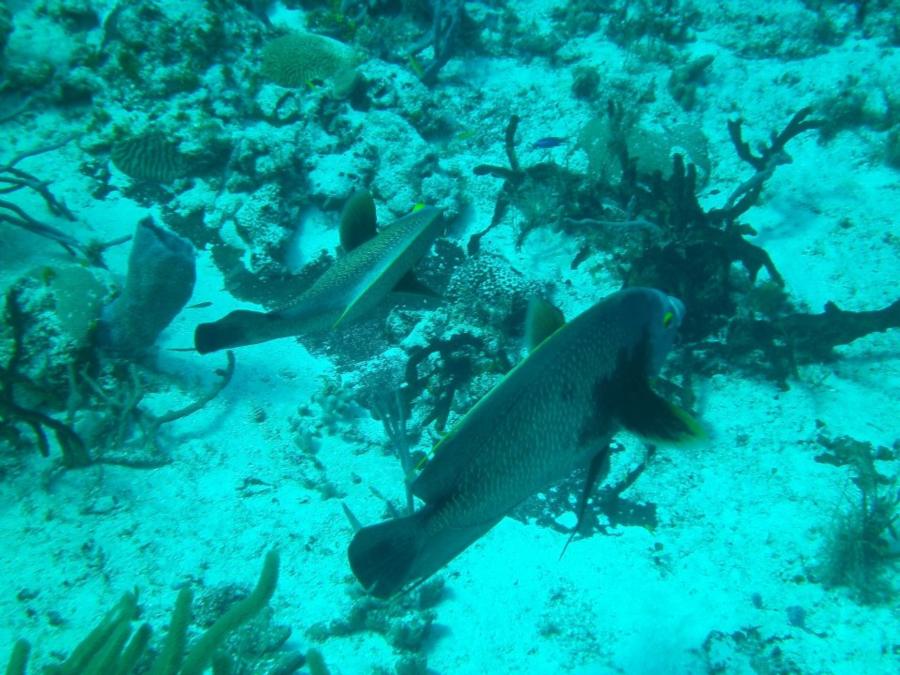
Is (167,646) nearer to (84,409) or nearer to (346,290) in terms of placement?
(346,290)

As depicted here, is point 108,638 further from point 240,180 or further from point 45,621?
point 240,180

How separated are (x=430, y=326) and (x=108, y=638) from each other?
2.98 metres

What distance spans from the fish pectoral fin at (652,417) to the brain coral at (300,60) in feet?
19.1

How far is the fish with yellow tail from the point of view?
8.29 feet

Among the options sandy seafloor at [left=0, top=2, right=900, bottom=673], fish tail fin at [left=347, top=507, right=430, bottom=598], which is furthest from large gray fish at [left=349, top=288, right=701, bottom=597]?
sandy seafloor at [left=0, top=2, right=900, bottom=673]

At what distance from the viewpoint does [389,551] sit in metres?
1.58

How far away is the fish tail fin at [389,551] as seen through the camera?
5.15ft

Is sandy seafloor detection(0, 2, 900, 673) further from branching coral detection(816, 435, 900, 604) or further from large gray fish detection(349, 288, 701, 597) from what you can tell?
large gray fish detection(349, 288, 701, 597)

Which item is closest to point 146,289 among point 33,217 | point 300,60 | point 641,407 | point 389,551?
point 33,217

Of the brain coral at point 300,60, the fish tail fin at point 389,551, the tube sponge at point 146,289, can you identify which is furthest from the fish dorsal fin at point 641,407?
the brain coral at point 300,60

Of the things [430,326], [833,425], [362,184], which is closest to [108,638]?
A: [430,326]

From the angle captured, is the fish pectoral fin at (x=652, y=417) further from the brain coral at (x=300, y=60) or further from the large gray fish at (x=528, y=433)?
the brain coral at (x=300, y=60)

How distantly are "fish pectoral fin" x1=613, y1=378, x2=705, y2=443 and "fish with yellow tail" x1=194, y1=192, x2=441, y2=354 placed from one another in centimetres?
152

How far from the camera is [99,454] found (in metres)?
3.74
